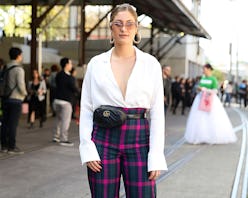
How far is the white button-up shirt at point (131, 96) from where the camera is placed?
281 cm

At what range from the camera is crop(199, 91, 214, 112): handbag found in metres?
10.4

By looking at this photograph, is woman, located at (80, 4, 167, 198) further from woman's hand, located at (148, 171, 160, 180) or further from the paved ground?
the paved ground

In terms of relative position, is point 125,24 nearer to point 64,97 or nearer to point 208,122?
point 64,97

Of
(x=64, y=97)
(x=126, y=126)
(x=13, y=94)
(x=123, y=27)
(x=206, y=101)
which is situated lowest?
(x=206, y=101)

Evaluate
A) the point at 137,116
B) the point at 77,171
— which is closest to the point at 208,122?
the point at 77,171

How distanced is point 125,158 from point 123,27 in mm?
824

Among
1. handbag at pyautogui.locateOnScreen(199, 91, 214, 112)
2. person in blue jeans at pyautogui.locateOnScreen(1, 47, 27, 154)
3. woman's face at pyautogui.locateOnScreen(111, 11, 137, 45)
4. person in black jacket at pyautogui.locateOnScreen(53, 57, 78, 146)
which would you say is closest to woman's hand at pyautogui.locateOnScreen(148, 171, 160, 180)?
woman's face at pyautogui.locateOnScreen(111, 11, 137, 45)

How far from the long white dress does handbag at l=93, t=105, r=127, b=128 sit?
25.3ft

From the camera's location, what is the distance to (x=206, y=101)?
34.2ft

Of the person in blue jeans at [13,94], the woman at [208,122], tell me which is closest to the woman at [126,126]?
the person in blue jeans at [13,94]

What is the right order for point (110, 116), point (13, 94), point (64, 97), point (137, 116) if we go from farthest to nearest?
point (64, 97) → point (13, 94) → point (137, 116) → point (110, 116)

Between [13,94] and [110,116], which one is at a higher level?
[110,116]

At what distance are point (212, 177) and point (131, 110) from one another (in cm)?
415

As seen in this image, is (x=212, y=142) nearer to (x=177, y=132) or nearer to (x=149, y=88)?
(x=177, y=132)
